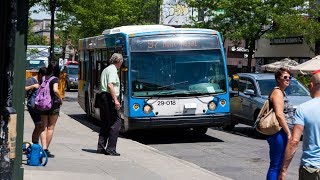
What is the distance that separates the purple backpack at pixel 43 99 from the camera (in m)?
9.57

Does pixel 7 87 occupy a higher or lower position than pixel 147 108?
higher

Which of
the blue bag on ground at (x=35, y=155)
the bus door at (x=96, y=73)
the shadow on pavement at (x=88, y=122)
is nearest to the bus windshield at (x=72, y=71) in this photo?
the shadow on pavement at (x=88, y=122)

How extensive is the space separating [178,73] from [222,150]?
208 cm

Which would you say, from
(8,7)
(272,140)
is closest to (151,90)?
(272,140)

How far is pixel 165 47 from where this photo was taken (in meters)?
13.3

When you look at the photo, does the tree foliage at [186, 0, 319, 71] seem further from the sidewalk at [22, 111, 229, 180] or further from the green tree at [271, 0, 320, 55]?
the sidewalk at [22, 111, 229, 180]

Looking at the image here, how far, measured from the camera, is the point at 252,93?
14961 mm

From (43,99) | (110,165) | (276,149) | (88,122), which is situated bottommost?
(88,122)

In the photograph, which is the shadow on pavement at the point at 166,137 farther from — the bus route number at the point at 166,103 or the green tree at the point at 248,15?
the green tree at the point at 248,15

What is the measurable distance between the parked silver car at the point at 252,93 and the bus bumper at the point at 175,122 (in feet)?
6.08

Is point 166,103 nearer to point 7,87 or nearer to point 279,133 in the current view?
point 279,133

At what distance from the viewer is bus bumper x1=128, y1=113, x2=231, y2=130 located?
12.9 metres

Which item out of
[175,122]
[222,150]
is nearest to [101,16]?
[175,122]

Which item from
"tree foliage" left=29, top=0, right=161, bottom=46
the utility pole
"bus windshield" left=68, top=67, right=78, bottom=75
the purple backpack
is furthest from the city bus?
"bus windshield" left=68, top=67, right=78, bottom=75
